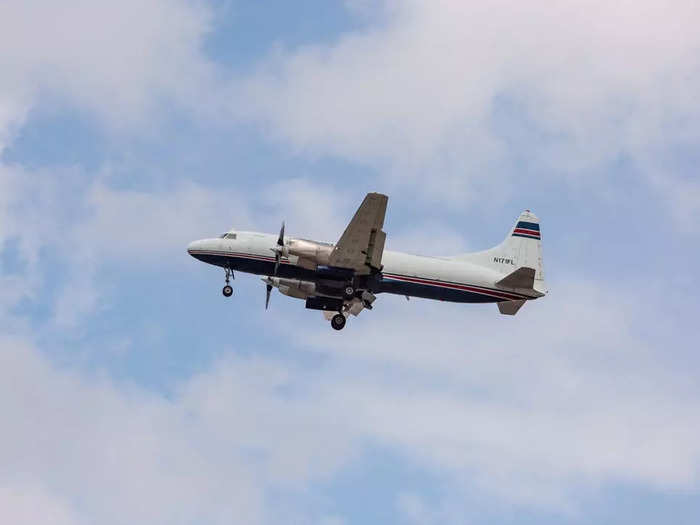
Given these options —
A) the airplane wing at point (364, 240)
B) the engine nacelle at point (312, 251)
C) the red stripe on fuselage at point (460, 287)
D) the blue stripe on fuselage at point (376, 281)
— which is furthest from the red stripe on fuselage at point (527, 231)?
the engine nacelle at point (312, 251)

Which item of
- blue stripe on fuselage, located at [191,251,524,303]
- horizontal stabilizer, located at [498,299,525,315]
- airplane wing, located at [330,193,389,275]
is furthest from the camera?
horizontal stabilizer, located at [498,299,525,315]

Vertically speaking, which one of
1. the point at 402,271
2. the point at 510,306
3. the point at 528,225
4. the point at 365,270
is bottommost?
the point at 365,270

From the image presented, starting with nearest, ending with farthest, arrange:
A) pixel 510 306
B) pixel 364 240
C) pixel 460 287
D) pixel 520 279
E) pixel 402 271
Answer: pixel 364 240
pixel 402 271
pixel 520 279
pixel 460 287
pixel 510 306

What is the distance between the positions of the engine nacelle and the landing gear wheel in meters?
6.00

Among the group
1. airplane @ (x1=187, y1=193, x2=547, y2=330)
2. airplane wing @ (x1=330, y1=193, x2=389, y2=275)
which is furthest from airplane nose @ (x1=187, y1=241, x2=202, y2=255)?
airplane wing @ (x1=330, y1=193, x2=389, y2=275)

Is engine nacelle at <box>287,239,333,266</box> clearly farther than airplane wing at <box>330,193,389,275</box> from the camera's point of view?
Yes

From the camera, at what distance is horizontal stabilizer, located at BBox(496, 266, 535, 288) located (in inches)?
2516

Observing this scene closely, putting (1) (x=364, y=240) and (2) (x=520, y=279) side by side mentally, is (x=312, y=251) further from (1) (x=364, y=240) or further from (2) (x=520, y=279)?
(2) (x=520, y=279)

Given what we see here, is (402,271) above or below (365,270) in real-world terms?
above

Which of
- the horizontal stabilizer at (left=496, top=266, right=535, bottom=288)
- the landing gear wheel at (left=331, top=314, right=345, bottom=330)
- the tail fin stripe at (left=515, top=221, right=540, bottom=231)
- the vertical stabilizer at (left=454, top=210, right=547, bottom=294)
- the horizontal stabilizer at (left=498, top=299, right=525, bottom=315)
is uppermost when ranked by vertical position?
the tail fin stripe at (left=515, top=221, right=540, bottom=231)

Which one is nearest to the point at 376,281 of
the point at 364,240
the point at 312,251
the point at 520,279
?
the point at 364,240

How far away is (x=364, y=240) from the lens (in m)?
60.1

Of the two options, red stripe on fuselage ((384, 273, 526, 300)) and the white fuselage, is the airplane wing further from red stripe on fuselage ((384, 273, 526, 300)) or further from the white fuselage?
red stripe on fuselage ((384, 273, 526, 300))

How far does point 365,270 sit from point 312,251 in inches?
132
